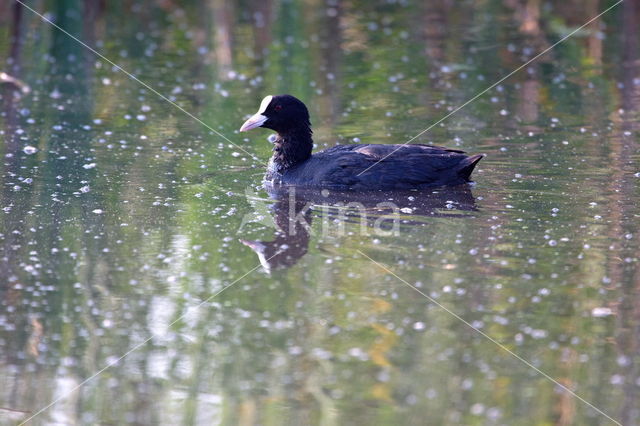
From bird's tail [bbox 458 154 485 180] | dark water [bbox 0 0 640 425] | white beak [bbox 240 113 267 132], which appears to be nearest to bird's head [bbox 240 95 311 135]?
white beak [bbox 240 113 267 132]

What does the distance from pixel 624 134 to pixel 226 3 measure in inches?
361

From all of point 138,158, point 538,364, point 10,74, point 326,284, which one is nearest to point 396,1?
point 10,74

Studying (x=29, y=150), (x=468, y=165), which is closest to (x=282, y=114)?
(x=468, y=165)

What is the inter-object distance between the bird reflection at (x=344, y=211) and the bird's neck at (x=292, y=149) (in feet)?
1.09

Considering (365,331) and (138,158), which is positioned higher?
(138,158)

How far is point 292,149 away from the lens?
9141 millimetres

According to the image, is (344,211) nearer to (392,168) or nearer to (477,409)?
(392,168)

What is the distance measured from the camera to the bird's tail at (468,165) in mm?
8532

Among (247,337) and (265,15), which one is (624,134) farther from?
(265,15)

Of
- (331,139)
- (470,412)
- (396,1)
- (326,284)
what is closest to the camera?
(470,412)

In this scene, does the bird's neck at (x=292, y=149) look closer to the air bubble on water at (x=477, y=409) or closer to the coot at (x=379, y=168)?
the coot at (x=379, y=168)

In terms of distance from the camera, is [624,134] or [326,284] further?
[624,134]

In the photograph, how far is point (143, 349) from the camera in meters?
5.72

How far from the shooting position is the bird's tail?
8532 millimetres
